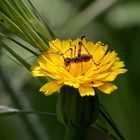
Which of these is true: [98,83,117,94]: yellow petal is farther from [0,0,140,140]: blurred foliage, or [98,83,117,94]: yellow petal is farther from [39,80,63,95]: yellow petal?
[0,0,140,140]: blurred foliage

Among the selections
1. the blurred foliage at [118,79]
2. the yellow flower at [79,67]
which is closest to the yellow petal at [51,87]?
the yellow flower at [79,67]

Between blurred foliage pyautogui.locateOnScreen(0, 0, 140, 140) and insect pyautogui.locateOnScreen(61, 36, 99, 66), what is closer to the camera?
insect pyautogui.locateOnScreen(61, 36, 99, 66)

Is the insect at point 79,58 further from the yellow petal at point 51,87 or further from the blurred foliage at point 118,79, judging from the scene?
the blurred foliage at point 118,79

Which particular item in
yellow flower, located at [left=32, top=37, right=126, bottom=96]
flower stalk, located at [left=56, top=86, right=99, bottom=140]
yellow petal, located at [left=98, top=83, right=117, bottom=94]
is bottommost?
flower stalk, located at [left=56, top=86, right=99, bottom=140]

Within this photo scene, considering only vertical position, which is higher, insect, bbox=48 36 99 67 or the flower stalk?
insect, bbox=48 36 99 67

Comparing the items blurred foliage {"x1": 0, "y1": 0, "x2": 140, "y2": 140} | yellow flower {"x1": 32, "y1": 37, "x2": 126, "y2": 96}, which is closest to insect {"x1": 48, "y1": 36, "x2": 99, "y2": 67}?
yellow flower {"x1": 32, "y1": 37, "x2": 126, "y2": 96}

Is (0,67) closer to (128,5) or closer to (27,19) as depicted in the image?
(27,19)

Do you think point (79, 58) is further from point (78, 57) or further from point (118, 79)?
point (118, 79)

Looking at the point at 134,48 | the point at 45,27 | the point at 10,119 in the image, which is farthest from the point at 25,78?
the point at 45,27
